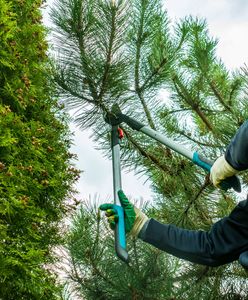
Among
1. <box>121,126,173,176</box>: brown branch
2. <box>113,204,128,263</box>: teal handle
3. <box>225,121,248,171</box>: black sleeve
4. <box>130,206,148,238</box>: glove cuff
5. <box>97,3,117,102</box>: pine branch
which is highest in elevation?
<box>97,3,117,102</box>: pine branch

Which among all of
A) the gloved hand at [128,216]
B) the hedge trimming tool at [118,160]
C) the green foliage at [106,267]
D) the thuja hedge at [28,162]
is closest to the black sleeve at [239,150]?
the hedge trimming tool at [118,160]

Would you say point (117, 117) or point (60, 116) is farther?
point (60, 116)

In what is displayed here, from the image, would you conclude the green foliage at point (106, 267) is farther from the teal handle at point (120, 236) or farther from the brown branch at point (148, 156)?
the teal handle at point (120, 236)

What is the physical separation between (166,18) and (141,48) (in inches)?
13.6

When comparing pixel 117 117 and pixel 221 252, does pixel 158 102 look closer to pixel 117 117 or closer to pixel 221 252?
pixel 117 117

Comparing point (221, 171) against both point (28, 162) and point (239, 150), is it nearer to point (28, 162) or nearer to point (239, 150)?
point (239, 150)

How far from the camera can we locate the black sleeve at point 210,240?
1.88 meters

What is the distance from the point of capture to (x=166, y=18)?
3057 mm

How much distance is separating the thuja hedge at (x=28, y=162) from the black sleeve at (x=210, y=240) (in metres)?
1.41

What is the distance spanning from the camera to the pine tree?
258 cm

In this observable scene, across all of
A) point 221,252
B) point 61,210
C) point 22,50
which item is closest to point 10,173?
point 61,210

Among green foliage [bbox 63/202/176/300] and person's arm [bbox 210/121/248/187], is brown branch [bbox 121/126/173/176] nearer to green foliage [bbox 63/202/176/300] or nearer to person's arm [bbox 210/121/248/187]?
green foliage [bbox 63/202/176/300]

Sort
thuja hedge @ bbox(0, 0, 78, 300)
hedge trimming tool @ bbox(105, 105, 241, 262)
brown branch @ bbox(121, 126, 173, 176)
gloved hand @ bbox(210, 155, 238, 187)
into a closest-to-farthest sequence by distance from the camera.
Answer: gloved hand @ bbox(210, 155, 238, 187) < hedge trimming tool @ bbox(105, 105, 241, 262) < brown branch @ bbox(121, 126, 173, 176) < thuja hedge @ bbox(0, 0, 78, 300)

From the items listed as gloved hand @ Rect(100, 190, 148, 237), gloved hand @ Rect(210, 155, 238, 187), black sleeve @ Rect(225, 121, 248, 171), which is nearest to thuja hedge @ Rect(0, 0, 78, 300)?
gloved hand @ Rect(100, 190, 148, 237)
